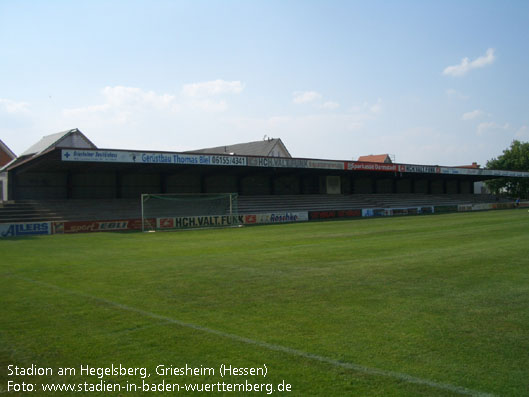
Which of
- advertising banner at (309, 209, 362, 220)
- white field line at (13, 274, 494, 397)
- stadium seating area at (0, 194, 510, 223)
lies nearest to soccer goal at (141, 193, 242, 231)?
stadium seating area at (0, 194, 510, 223)

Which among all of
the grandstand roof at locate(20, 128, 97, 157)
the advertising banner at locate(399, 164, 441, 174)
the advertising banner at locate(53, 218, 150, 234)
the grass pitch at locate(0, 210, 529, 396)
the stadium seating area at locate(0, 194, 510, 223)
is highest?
the grandstand roof at locate(20, 128, 97, 157)

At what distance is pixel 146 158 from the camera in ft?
117

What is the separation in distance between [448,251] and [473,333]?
1016 centimetres

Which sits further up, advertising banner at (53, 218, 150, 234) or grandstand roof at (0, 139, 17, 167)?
grandstand roof at (0, 139, 17, 167)

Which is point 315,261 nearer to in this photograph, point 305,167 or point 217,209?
point 217,209

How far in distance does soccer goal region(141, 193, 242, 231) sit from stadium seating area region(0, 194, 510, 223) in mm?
1764

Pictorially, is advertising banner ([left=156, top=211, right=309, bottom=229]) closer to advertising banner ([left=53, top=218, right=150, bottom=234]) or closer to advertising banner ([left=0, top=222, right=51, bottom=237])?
advertising banner ([left=53, top=218, right=150, bottom=234])

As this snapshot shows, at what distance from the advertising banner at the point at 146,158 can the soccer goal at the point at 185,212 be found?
3028mm

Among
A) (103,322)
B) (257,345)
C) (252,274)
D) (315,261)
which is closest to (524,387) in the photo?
(257,345)

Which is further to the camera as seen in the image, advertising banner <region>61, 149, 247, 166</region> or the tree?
the tree

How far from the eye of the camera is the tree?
89312mm

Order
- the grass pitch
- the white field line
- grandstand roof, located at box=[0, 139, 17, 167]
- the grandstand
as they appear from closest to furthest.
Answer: the white field line
the grass pitch
the grandstand
grandstand roof, located at box=[0, 139, 17, 167]

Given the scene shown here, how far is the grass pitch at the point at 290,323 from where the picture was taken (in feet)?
16.1

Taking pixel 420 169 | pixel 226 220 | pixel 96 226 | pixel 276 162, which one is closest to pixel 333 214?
pixel 276 162
